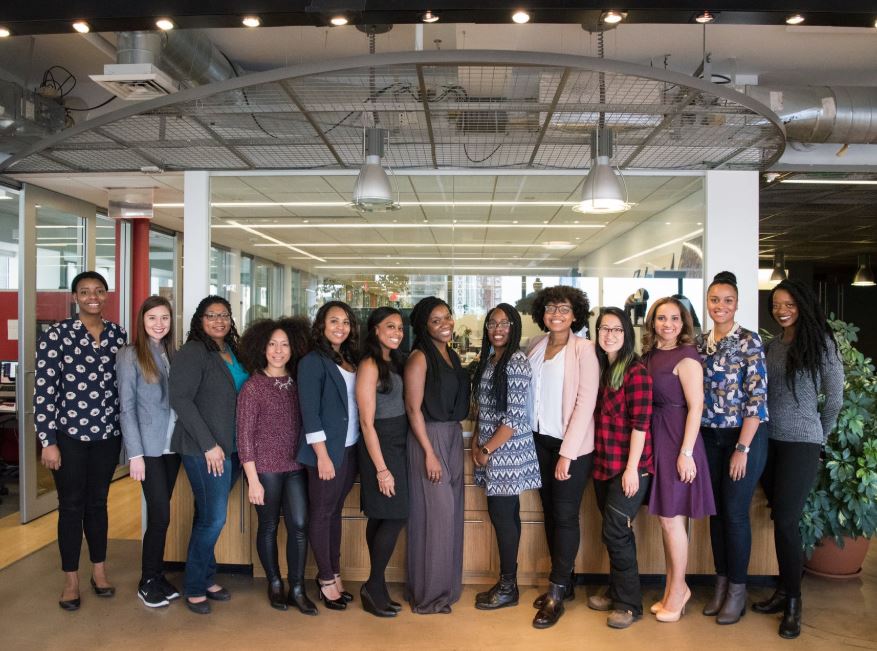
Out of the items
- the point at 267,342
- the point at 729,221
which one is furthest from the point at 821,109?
the point at 267,342

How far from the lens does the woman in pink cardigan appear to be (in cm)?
329

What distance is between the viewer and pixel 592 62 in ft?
8.39

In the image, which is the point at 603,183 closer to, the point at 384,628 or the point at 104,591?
the point at 384,628

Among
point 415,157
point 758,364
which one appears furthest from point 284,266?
point 758,364

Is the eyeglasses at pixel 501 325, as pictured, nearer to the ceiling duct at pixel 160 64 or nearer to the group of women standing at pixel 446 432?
the group of women standing at pixel 446 432

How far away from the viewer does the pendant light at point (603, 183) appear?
368cm

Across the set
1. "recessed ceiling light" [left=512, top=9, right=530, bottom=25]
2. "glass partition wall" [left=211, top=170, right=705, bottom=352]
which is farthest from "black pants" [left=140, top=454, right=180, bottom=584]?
"recessed ceiling light" [left=512, top=9, right=530, bottom=25]

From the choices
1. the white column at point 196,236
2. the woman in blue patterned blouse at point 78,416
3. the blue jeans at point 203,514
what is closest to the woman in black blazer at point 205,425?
the blue jeans at point 203,514

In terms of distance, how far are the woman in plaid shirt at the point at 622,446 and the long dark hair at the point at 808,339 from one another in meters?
0.77

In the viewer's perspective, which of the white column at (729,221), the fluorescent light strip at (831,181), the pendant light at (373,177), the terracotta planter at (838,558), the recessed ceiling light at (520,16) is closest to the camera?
the recessed ceiling light at (520,16)

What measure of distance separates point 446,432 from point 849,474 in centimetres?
229

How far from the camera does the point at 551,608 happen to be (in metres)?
3.36

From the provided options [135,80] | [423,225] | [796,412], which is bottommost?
[796,412]

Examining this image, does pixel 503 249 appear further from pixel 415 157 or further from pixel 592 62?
pixel 592 62
